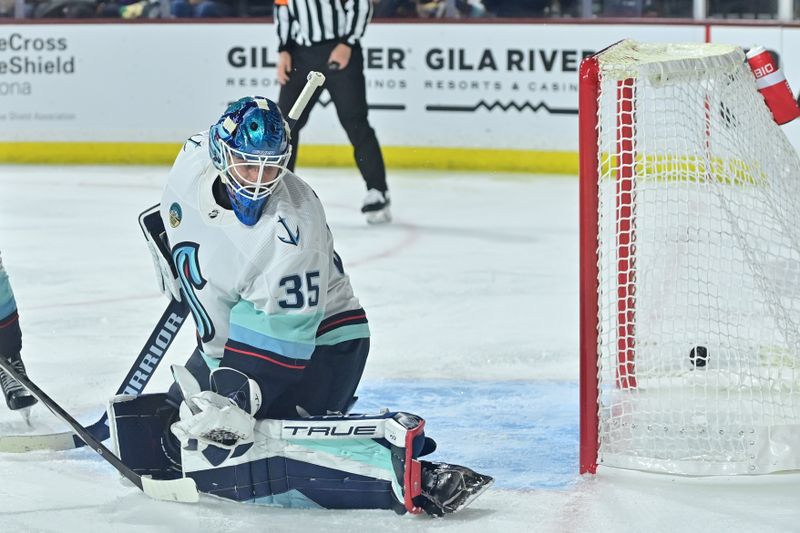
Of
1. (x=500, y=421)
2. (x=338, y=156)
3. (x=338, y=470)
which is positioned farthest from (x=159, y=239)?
(x=338, y=156)

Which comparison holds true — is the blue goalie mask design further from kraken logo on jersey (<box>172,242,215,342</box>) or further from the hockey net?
the hockey net

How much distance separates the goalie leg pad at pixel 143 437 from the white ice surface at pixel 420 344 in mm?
62

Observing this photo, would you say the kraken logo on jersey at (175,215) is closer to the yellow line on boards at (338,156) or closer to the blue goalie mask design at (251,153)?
the blue goalie mask design at (251,153)

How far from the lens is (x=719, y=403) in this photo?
9.50 feet

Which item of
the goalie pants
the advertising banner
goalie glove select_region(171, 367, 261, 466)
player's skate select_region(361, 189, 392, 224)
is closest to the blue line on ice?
the goalie pants

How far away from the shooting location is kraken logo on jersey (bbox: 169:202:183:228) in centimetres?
244

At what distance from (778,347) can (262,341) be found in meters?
1.30

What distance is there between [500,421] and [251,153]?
99 centimetres

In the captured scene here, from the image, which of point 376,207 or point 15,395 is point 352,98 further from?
point 15,395

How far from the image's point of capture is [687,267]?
294cm

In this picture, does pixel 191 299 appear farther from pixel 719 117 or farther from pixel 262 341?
pixel 719 117

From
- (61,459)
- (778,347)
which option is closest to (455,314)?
(778,347)

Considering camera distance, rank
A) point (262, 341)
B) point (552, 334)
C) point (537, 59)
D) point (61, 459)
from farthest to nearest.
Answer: point (537, 59) → point (552, 334) → point (61, 459) → point (262, 341)

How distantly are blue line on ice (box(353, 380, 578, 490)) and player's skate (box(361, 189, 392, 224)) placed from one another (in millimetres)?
2361
